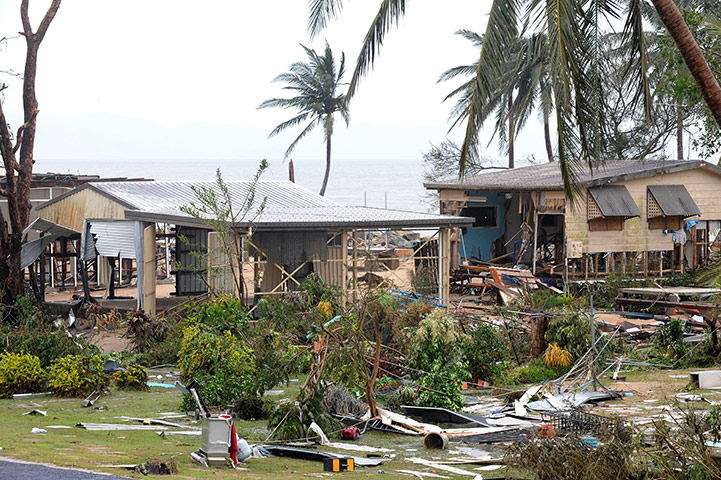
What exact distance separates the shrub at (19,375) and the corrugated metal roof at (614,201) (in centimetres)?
1760

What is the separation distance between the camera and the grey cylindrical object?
33.6 ft

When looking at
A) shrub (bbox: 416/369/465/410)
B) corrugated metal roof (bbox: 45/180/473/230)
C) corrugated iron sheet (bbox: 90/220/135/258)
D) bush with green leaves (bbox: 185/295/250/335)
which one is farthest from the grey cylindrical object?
corrugated iron sheet (bbox: 90/220/135/258)

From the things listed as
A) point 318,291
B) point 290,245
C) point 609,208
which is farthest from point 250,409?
point 609,208

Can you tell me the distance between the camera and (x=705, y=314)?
66.5 ft

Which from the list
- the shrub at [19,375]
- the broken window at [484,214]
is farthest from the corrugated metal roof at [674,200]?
the shrub at [19,375]

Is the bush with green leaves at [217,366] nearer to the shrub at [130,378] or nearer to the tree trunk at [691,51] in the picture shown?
the shrub at [130,378]

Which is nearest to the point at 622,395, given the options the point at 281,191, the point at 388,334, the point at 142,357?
the point at 388,334

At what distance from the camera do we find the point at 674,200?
2706 cm

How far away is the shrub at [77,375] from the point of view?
13.6 meters

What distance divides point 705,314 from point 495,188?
947 cm

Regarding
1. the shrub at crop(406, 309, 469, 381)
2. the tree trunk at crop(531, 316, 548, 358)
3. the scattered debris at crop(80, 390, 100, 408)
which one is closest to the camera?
the scattered debris at crop(80, 390, 100, 408)

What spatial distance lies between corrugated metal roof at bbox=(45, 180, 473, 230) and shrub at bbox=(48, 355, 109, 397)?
21.4 ft

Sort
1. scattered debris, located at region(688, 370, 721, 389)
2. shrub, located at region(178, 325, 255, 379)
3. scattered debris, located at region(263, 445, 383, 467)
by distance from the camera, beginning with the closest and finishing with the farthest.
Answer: scattered debris, located at region(263, 445, 383, 467) < shrub, located at region(178, 325, 255, 379) < scattered debris, located at region(688, 370, 721, 389)

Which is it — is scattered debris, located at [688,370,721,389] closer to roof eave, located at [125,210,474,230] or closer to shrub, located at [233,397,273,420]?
shrub, located at [233,397,273,420]
